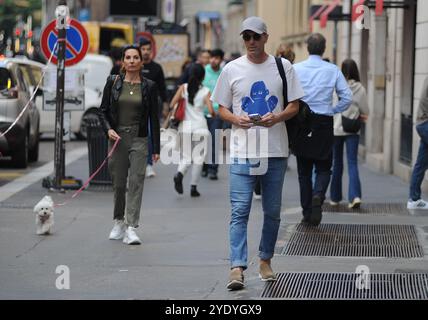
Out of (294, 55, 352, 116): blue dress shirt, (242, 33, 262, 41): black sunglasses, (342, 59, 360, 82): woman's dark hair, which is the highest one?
(242, 33, 262, 41): black sunglasses

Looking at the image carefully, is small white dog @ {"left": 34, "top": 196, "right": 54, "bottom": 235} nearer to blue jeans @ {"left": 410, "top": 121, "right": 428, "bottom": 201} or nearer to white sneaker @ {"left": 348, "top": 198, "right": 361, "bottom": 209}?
white sneaker @ {"left": 348, "top": 198, "right": 361, "bottom": 209}

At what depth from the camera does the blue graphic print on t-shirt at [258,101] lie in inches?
336

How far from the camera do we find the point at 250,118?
8484 mm

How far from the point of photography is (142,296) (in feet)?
27.1

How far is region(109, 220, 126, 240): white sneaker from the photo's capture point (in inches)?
439

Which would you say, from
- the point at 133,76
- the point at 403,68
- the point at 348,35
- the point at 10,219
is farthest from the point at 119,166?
the point at 348,35

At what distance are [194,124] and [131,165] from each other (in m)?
4.47

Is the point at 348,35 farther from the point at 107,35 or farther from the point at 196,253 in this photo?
the point at 107,35

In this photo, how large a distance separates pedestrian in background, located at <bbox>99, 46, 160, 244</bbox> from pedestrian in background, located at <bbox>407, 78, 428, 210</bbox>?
3.56 m

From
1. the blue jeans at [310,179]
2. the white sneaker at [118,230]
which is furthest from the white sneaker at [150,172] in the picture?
the white sneaker at [118,230]

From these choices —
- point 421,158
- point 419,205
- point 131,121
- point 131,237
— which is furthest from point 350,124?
point 131,237

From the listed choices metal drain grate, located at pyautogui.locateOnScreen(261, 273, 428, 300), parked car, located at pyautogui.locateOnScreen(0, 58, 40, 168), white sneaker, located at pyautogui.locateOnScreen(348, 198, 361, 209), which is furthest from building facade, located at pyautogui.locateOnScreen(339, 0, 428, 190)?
metal drain grate, located at pyautogui.locateOnScreen(261, 273, 428, 300)

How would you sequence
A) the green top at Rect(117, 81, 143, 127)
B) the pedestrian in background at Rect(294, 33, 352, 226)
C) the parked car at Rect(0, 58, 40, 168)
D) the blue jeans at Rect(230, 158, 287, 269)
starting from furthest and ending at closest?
the parked car at Rect(0, 58, 40, 168) → the pedestrian in background at Rect(294, 33, 352, 226) → the green top at Rect(117, 81, 143, 127) → the blue jeans at Rect(230, 158, 287, 269)

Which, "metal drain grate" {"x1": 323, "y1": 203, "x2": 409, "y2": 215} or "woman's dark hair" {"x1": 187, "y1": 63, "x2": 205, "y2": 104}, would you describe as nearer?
"metal drain grate" {"x1": 323, "y1": 203, "x2": 409, "y2": 215}
